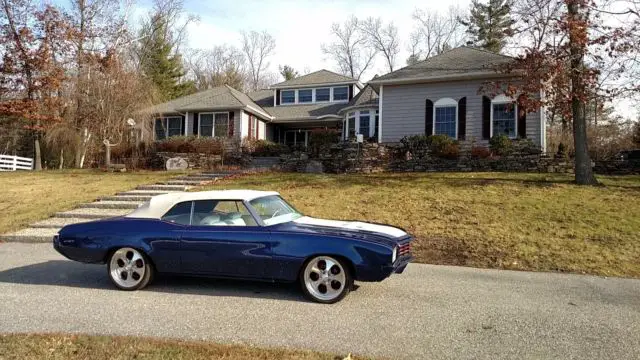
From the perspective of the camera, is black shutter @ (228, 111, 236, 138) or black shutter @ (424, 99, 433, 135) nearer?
black shutter @ (424, 99, 433, 135)

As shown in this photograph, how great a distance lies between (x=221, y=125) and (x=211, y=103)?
1.64 meters

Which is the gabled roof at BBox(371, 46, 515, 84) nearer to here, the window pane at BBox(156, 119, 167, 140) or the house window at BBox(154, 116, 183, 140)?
the house window at BBox(154, 116, 183, 140)

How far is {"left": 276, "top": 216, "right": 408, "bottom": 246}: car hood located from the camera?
18.5 feet

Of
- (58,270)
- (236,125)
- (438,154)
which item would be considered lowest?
(58,270)

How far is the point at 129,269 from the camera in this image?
6.21m

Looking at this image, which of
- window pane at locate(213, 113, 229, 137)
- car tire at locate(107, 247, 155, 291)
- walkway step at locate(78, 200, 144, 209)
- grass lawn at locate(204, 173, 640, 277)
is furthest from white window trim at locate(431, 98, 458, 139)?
car tire at locate(107, 247, 155, 291)

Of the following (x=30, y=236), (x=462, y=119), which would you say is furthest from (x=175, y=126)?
(x=30, y=236)

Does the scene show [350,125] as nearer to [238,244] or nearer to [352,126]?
[352,126]

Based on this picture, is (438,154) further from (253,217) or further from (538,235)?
(253,217)

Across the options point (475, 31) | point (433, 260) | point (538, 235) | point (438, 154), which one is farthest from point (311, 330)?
point (475, 31)

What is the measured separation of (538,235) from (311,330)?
6.65 metres

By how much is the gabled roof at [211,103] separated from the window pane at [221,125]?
61cm

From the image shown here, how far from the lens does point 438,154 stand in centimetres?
1989

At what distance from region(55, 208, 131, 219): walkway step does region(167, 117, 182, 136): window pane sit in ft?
59.3
